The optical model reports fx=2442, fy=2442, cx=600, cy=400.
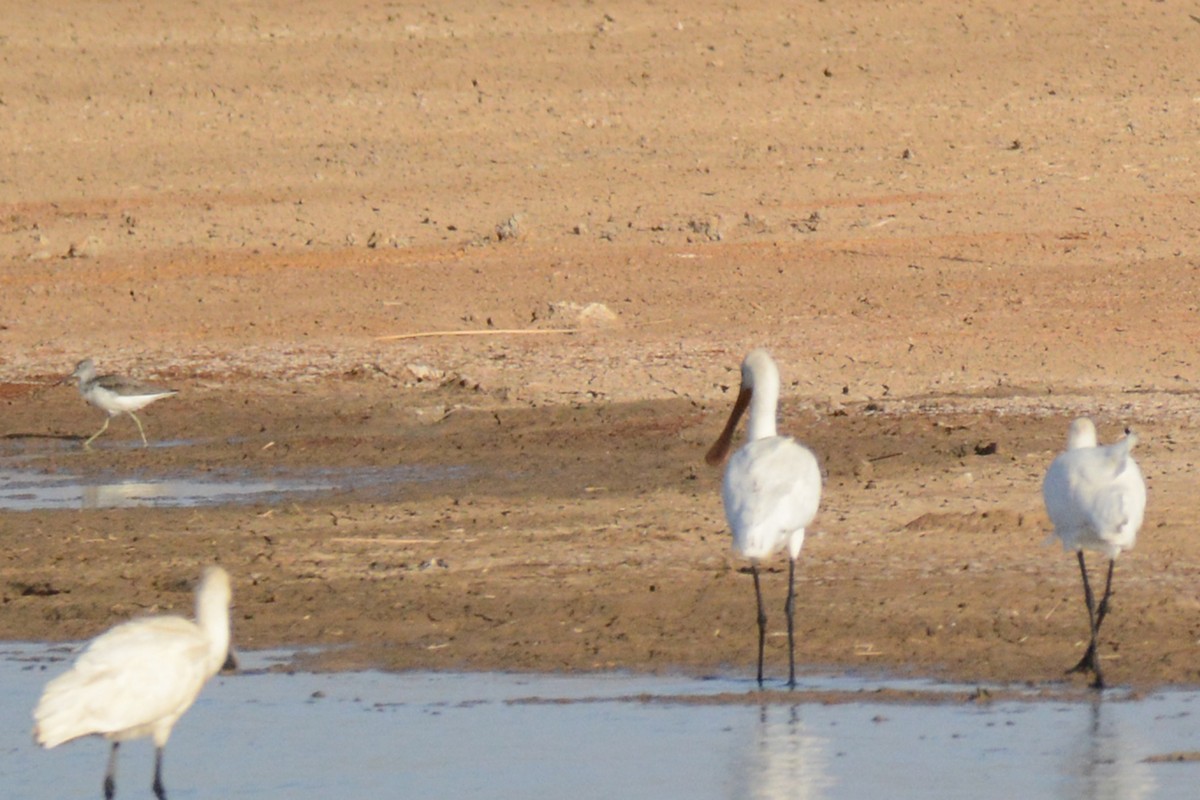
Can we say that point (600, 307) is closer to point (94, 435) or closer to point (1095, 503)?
point (94, 435)

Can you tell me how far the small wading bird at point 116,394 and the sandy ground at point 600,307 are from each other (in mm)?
224

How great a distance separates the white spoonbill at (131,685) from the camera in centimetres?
716

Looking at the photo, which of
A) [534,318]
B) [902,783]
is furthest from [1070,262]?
[902,783]

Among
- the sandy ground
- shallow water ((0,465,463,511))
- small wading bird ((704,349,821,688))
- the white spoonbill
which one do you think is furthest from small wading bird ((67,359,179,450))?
the white spoonbill

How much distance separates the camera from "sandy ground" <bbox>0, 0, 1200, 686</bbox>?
32.0 ft

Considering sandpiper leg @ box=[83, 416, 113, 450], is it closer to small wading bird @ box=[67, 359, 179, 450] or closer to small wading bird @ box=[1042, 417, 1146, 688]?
small wading bird @ box=[67, 359, 179, 450]

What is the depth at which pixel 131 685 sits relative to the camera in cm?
731

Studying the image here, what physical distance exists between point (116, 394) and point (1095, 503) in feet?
24.5

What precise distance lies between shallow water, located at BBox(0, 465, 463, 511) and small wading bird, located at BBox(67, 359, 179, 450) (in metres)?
0.94

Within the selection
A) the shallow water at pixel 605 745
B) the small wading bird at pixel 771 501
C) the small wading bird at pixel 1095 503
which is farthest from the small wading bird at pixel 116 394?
the small wading bird at pixel 1095 503

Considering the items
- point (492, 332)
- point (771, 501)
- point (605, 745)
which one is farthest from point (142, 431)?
point (605, 745)

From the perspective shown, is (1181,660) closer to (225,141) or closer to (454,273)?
(454,273)

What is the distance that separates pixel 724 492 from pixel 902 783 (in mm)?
1717

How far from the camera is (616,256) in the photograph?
1802cm
